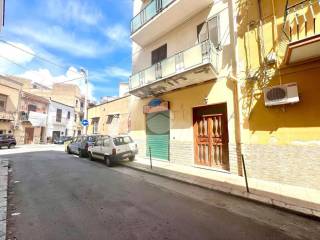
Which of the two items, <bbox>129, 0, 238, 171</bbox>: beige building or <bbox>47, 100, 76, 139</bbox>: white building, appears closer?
<bbox>129, 0, 238, 171</bbox>: beige building

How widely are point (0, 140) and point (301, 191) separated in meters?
26.3

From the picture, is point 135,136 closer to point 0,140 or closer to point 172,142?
point 172,142

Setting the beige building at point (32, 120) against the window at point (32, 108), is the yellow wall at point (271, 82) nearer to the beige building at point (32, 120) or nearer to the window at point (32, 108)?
the beige building at point (32, 120)

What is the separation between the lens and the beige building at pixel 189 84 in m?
8.22

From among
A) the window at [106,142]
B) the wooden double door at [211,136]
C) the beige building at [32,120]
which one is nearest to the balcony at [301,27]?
the wooden double door at [211,136]

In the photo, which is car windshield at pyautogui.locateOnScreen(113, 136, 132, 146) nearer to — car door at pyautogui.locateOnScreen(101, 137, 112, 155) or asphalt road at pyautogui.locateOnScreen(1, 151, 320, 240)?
car door at pyautogui.locateOnScreen(101, 137, 112, 155)

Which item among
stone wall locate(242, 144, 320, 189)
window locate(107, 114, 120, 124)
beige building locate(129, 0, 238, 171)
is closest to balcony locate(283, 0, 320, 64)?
beige building locate(129, 0, 238, 171)

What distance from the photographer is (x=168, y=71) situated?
9.73m

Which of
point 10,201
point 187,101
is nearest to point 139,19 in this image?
point 187,101

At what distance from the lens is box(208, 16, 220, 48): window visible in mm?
8633

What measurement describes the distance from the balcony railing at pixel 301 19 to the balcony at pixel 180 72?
2.78 m

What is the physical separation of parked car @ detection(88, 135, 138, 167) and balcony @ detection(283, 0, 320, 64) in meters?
8.42

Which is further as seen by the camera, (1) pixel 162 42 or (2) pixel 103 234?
(1) pixel 162 42

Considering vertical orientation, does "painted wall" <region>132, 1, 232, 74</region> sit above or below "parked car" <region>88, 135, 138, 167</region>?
above
